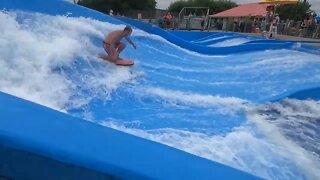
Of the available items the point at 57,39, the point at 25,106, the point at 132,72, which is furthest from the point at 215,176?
the point at 57,39

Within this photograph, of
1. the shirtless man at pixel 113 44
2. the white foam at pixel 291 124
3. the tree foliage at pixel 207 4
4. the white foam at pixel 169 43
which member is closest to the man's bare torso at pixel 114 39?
the shirtless man at pixel 113 44

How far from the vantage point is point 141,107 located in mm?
4195

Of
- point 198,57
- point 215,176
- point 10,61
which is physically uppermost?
point 215,176

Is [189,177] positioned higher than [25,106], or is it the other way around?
[25,106]

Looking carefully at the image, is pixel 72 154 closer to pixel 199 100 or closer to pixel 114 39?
pixel 199 100

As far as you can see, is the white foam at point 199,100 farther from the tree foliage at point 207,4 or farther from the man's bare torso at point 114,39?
the tree foliage at point 207,4

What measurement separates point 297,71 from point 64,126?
5793 mm

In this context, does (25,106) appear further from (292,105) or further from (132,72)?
(132,72)

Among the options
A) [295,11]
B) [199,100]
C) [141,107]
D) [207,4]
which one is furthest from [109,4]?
[141,107]

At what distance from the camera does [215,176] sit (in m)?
1.37

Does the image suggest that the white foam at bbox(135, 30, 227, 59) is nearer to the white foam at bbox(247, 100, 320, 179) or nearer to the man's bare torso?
the man's bare torso

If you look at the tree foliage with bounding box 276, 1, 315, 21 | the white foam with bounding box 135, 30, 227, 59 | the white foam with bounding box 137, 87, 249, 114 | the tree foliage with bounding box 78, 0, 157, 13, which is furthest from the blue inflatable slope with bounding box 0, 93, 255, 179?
the tree foliage with bounding box 276, 1, 315, 21

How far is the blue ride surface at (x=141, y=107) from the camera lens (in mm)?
1275

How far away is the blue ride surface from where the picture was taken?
1275 millimetres
